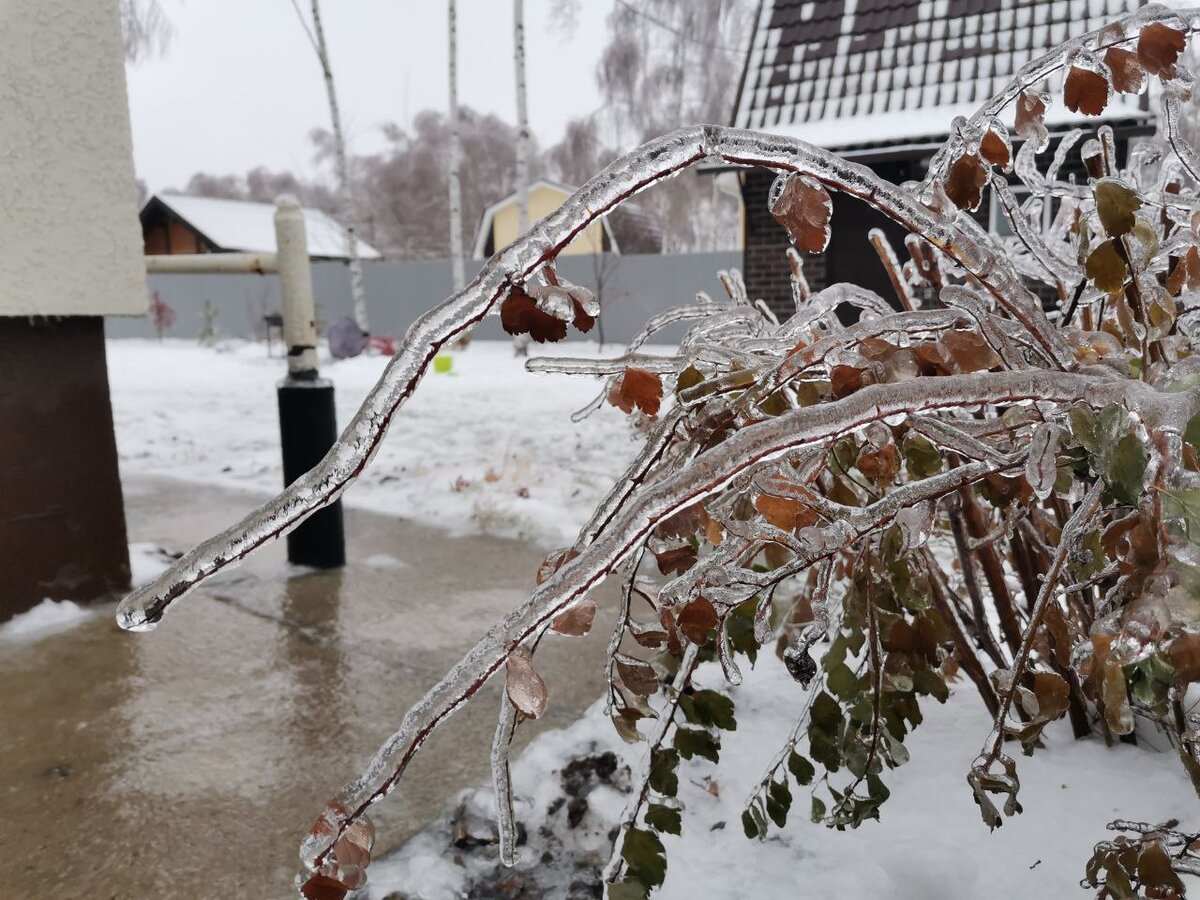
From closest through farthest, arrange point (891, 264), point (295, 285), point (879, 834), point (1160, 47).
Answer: point (1160, 47) < point (879, 834) < point (891, 264) < point (295, 285)

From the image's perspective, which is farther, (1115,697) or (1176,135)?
(1176,135)

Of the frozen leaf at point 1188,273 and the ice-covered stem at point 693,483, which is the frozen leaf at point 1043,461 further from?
the frozen leaf at point 1188,273

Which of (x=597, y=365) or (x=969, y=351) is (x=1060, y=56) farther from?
(x=597, y=365)

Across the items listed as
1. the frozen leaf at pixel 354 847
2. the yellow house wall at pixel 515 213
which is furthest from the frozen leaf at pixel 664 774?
the yellow house wall at pixel 515 213

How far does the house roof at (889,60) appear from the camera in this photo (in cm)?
806

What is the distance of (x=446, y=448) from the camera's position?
512 centimetres

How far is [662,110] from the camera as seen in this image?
26172mm

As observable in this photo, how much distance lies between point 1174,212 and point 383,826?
5.05ft

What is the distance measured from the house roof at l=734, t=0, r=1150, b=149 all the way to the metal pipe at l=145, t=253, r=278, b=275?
243 inches

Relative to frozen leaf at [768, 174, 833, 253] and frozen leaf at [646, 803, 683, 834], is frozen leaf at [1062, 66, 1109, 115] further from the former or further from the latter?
frozen leaf at [646, 803, 683, 834]

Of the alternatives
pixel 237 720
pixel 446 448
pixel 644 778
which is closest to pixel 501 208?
pixel 446 448

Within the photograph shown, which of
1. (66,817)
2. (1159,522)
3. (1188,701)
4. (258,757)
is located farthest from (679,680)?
(66,817)

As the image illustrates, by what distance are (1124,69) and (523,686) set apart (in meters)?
0.86

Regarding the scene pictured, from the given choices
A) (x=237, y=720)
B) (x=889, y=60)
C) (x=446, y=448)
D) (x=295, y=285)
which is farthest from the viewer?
(x=889, y=60)
